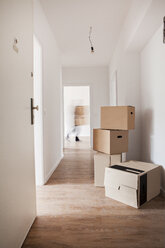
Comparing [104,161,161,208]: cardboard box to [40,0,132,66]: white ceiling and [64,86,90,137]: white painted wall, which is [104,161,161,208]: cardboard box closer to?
[40,0,132,66]: white ceiling

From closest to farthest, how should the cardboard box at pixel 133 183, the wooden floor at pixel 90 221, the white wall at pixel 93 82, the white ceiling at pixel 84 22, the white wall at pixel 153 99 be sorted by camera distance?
the wooden floor at pixel 90 221
the cardboard box at pixel 133 183
the white wall at pixel 153 99
the white ceiling at pixel 84 22
the white wall at pixel 93 82

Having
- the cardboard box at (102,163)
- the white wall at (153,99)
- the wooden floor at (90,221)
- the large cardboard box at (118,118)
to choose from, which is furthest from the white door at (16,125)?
the white wall at (153,99)

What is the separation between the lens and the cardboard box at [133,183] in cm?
183

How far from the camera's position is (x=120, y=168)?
6.80ft

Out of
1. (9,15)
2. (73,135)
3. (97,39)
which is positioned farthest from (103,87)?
(9,15)

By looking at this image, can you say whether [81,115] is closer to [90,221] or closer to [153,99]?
[153,99]

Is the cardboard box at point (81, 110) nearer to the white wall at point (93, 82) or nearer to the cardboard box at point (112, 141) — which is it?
the white wall at point (93, 82)

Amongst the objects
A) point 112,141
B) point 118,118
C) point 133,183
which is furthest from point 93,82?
point 133,183

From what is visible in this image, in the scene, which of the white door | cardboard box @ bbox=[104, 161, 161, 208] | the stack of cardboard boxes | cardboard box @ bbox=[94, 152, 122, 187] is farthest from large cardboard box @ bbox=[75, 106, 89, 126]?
the white door

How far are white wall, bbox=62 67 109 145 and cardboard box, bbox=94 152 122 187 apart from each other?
3.12 m

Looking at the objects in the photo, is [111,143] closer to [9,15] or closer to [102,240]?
[102,240]

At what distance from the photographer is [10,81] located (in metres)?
1.18

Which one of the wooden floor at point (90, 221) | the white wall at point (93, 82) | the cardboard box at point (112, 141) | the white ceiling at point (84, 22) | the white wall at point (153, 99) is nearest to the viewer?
the wooden floor at point (90, 221)

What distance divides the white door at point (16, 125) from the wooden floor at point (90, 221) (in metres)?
0.19
